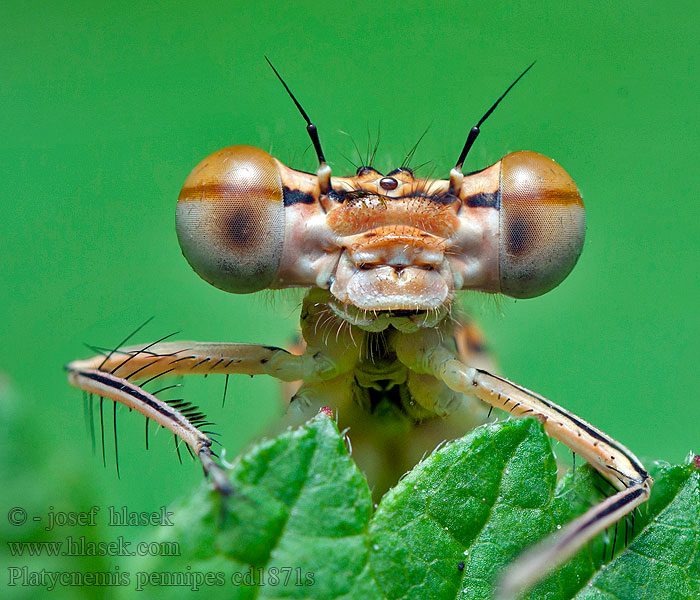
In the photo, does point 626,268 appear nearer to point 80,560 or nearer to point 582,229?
point 582,229

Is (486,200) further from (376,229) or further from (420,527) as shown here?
Result: (420,527)

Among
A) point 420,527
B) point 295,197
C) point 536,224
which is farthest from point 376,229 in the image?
point 420,527

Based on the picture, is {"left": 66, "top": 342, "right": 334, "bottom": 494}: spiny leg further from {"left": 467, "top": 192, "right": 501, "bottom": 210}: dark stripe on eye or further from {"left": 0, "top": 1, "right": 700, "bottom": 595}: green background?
{"left": 0, "top": 1, "right": 700, "bottom": 595}: green background

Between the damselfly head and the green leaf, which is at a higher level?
the damselfly head

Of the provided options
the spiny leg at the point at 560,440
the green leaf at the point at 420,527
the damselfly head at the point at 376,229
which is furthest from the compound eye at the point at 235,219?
the green leaf at the point at 420,527

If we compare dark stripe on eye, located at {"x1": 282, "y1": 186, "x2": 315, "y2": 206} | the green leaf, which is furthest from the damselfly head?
the green leaf

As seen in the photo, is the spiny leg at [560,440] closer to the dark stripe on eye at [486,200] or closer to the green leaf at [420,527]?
the green leaf at [420,527]
